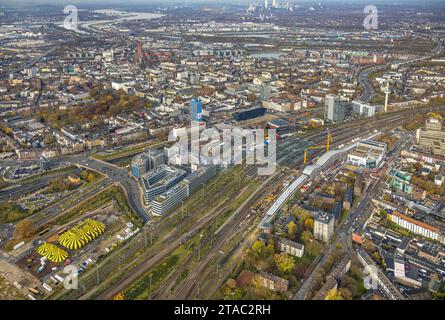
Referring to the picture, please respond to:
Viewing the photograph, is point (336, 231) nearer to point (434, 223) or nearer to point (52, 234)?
A: point (434, 223)

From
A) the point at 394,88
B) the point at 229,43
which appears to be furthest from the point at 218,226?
the point at 229,43

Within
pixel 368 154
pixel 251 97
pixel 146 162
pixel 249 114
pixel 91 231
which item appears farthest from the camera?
pixel 251 97

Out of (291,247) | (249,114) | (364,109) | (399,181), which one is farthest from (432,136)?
(291,247)

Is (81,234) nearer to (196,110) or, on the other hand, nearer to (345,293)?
(345,293)

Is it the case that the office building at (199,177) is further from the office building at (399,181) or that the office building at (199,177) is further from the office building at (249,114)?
the office building at (249,114)

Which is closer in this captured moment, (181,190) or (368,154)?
(181,190)

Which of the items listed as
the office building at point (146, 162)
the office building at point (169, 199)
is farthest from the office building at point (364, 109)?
the office building at point (169, 199)

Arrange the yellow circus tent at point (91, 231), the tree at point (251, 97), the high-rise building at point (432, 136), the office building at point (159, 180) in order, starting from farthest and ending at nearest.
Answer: the tree at point (251, 97), the high-rise building at point (432, 136), the office building at point (159, 180), the yellow circus tent at point (91, 231)
